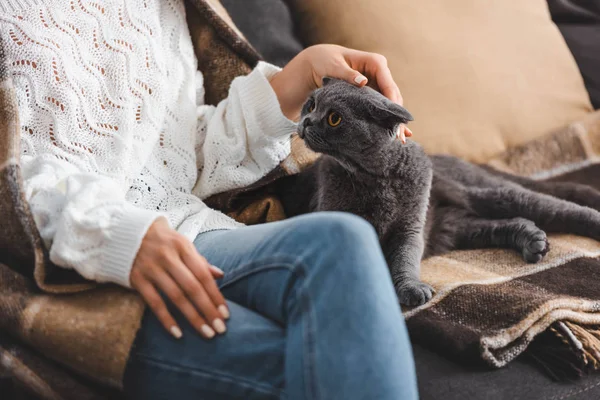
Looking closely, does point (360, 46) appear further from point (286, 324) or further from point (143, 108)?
point (286, 324)

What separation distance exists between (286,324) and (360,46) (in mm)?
907

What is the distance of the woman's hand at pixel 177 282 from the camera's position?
2.27 feet

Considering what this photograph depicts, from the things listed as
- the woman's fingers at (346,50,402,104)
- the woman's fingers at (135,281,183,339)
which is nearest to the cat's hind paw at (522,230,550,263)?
the woman's fingers at (346,50,402,104)

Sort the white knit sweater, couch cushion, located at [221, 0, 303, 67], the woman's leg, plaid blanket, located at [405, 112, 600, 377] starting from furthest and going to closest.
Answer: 1. couch cushion, located at [221, 0, 303, 67]
2. plaid blanket, located at [405, 112, 600, 377]
3. the white knit sweater
4. the woman's leg

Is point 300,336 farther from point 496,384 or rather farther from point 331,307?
point 496,384

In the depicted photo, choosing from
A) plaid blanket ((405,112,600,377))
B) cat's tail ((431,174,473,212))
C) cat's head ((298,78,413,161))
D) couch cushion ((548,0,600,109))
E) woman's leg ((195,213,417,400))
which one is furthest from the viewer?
couch cushion ((548,0,600,109))

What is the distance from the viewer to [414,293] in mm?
946

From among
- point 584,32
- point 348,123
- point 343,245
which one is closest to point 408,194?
point 348,123

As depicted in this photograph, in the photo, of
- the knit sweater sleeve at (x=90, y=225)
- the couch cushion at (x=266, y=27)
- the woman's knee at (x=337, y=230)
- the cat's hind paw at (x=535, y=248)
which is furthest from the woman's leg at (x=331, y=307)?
the couch cushion at (x=266, y=27)

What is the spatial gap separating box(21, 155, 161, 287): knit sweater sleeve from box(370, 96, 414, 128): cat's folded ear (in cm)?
41

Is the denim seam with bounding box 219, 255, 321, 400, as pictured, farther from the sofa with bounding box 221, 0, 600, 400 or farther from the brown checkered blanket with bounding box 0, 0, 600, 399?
the sofa with bounding box 221, 0, 600, 400

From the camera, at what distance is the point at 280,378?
2.21 ft

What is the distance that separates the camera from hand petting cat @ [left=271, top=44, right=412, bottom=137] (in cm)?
103

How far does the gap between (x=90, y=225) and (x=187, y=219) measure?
0.87ft
